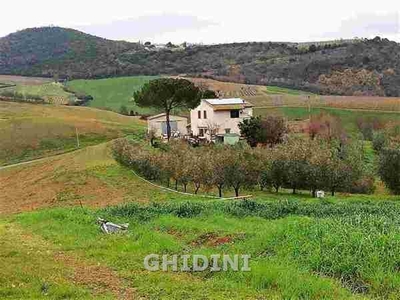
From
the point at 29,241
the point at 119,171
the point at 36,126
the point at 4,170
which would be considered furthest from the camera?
the point at 36,126

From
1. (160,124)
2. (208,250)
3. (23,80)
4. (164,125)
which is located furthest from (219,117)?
(23,80)

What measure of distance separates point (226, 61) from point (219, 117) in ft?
353

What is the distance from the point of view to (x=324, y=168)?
31.0 meters

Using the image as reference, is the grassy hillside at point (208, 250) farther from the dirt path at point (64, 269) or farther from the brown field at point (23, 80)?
the brown field at point (23, 80)

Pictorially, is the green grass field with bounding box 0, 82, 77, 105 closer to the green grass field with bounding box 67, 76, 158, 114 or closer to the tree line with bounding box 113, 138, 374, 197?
the green grass field with bounding box 67, 76, 158, 114

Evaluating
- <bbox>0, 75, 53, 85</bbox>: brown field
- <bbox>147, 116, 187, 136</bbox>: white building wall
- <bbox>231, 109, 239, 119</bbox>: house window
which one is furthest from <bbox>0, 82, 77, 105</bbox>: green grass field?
<bbox>231, 109, 239, 119</bbox>: house window

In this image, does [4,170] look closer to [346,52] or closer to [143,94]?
[143,94]

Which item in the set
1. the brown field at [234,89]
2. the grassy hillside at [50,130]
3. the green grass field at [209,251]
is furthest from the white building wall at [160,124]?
the green grass field at [209,251]

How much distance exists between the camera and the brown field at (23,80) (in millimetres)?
126719

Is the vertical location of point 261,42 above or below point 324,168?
above

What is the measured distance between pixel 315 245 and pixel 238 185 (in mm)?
20752

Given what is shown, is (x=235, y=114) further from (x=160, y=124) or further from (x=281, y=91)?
(x=281, y=91)

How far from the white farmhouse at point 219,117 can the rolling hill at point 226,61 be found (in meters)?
60.8

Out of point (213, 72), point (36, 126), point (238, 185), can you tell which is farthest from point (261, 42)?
point (238, 185)
